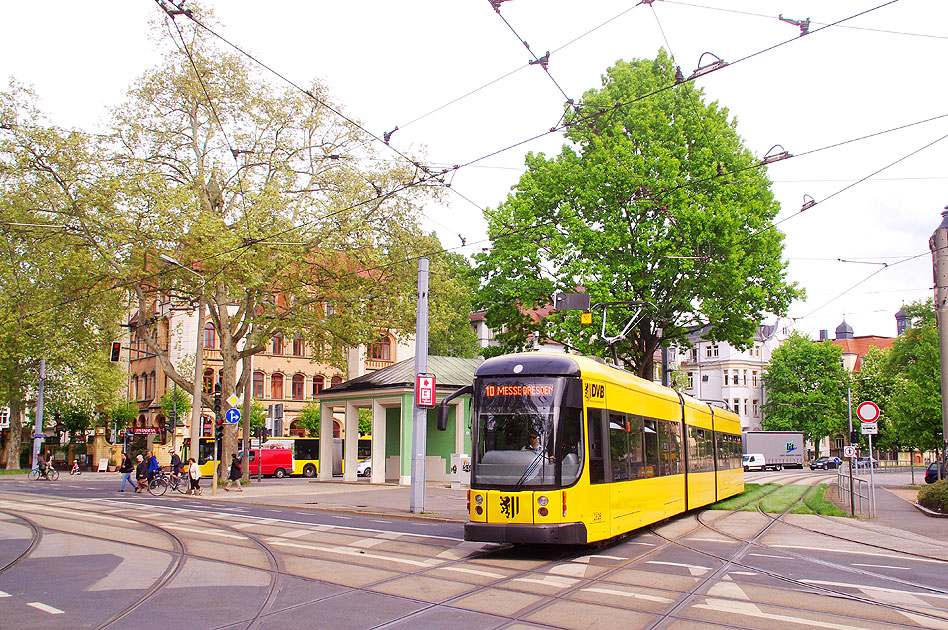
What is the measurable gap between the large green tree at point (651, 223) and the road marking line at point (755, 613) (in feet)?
62.5

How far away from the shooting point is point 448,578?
10031 mm

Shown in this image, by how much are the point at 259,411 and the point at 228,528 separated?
4607cm

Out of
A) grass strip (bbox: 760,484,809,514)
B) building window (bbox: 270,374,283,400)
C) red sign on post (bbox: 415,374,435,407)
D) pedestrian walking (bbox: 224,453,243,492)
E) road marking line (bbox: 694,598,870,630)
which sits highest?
building window (bbox: 270,374,283,400)

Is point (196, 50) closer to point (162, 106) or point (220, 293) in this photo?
point (162, 106)

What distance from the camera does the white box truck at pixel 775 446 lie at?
68312mm

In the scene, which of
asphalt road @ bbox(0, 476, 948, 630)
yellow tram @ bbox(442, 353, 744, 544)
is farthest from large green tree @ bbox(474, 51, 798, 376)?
yellow tram @ bbox(442, 353, 744, 544)

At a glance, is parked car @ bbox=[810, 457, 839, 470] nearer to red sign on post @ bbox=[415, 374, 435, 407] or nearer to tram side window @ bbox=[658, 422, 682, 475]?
tram side window @ bbox=[658, 422, 682, 475]

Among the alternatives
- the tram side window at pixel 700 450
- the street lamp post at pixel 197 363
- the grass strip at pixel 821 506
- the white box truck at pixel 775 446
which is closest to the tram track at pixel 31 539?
the street lamp post at pixel 197 363

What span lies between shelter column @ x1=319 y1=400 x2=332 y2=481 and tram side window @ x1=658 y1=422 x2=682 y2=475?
21.6 meters

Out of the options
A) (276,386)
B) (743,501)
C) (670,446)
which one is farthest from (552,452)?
(276,386)

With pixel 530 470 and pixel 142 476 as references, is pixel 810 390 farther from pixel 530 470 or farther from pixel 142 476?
pixel 530 470

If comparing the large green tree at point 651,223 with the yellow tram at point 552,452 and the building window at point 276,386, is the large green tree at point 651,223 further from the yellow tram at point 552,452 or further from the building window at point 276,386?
the building window at point 276,386

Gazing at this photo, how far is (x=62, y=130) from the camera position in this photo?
2877 centimetres

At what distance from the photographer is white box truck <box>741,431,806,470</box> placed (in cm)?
6831
